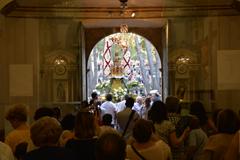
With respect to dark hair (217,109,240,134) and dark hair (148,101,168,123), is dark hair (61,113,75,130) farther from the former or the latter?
dark hair (217,109,240,134)

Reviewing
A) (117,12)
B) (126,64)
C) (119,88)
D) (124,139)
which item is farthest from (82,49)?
(124,139)

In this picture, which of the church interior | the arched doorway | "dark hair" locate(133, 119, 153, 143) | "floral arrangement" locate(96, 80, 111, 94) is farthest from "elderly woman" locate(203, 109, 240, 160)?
the arched doorway

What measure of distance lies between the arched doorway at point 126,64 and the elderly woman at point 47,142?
667 inches

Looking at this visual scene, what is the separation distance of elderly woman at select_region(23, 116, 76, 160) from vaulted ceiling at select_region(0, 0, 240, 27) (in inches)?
308

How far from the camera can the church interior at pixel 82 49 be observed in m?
12.0

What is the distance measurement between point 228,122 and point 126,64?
57.8 feet

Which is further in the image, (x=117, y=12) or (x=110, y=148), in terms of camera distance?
(x=117, y=12)

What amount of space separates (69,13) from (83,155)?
9.37 metres

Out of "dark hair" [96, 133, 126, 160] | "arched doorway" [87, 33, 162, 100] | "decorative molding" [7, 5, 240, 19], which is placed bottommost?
"dark hair" [96, 133, 126, 160]

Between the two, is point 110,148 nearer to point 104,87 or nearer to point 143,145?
point 143,145

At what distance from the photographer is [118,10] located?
14398 millimetres

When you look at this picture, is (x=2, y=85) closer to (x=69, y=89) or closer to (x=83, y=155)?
(x=69, y=89)

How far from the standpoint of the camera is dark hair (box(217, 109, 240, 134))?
194 inches

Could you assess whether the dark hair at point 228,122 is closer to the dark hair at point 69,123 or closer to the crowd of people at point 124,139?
the crowd of people at point 124,139
